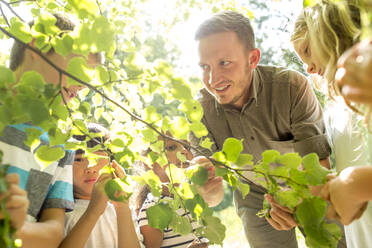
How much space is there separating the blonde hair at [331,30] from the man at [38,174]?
692mm

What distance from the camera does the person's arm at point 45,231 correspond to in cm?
86

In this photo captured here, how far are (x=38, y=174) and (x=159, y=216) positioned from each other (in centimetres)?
46

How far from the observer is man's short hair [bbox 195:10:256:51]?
4.97 feet

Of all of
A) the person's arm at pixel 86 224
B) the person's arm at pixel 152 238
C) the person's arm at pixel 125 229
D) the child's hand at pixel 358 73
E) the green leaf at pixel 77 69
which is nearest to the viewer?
the child's hand at pixel 358 73

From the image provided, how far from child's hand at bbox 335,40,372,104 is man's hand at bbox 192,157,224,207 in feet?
1.78

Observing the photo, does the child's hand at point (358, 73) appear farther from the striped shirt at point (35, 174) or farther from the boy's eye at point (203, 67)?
the boy's eye at point (203, 67)

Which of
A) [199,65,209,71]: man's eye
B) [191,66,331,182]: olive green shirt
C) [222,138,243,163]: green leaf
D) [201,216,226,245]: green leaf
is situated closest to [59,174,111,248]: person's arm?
[201,216,226,245]: green leaf

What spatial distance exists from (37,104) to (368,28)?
49 centimetres

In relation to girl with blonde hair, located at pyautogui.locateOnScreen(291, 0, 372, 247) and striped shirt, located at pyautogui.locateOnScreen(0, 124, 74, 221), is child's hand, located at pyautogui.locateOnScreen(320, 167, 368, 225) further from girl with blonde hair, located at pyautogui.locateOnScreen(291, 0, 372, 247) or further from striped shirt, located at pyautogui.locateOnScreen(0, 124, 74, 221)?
striped shirt, located at pyautogui.locateOnScreen(0, 124, 74, 221)

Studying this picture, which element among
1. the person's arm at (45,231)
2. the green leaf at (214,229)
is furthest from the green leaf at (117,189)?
the person's arm at (45,231)

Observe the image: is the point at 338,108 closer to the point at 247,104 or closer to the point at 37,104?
the point at 247,104

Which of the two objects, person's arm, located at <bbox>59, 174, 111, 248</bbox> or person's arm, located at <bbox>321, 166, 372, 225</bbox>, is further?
person's arm, located at <bbox>59, 174, 111, 248</bbox>

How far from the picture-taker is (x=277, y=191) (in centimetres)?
68

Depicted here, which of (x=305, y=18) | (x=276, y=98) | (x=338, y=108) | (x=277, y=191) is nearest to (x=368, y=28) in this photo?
(x=277, y=191)
